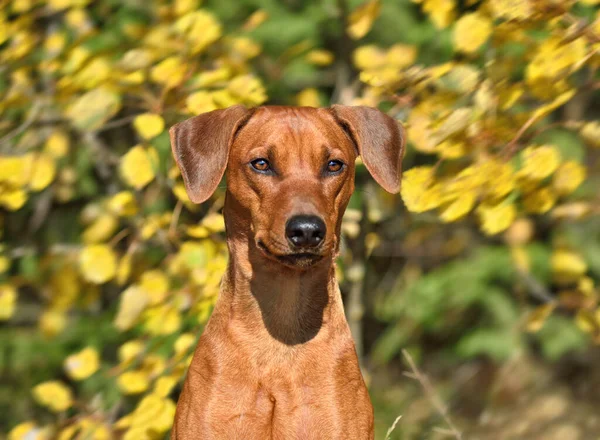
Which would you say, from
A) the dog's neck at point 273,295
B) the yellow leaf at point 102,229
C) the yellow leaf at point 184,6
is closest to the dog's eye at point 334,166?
the dog's neck at point 273,295

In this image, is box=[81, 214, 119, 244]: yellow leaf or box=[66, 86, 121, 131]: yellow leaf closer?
box=[66, 86, 121, 131]: yellow leaf

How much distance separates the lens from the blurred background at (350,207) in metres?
A: 4.68

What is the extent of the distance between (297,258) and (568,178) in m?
1.83

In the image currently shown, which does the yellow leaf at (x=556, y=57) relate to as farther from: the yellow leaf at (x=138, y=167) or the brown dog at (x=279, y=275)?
the yellow leaf at (x=138, y=167)

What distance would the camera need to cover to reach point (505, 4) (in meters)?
4.51

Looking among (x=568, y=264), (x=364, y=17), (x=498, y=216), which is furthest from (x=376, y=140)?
(x=568, y=264)

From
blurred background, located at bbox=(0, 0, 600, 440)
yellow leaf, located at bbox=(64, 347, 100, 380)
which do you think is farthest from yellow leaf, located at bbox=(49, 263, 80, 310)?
yellow leaf, located at bbox=(64, 347, 100, 380)

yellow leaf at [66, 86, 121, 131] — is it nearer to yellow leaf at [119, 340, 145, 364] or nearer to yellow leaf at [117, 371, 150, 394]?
yellow leaf at [119, 340, 145, 364]

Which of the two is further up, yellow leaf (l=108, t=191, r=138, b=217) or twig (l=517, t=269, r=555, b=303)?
yellow leaf (l=108, t=191, r=138, b=217)

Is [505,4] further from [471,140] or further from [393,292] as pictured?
[393,292]

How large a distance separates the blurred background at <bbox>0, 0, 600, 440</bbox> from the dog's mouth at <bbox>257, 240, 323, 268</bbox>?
3.05 feet

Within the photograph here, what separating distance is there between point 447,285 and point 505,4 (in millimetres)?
3330

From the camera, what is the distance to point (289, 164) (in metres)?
3.92

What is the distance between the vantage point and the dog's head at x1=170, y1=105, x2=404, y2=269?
3.69 meters
